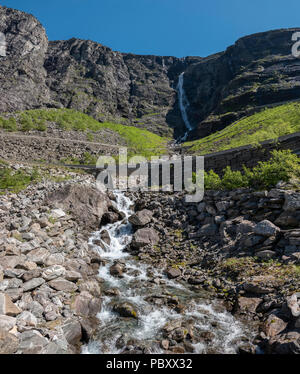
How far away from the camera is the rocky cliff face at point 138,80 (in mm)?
48312

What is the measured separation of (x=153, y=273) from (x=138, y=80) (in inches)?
3039

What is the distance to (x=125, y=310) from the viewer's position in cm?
735

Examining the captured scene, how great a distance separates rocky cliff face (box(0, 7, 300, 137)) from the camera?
4831 cm

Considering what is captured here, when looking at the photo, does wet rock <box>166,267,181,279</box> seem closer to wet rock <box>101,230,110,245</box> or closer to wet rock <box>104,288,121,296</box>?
wet rock <box>104,288,121,296</box>

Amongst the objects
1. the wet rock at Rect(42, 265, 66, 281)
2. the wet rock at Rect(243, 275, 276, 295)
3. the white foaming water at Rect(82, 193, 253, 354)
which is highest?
the wet rock at Rect(42, 265, 66, 281)

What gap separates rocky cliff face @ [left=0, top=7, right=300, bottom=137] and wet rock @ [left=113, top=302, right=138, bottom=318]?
45.1m

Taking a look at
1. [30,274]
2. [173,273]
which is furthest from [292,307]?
[30,274]

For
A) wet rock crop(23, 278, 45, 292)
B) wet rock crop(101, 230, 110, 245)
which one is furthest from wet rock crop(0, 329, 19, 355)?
wet rock crop(101, 230, 110, 245)

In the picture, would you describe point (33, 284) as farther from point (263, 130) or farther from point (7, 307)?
point (263, 130)

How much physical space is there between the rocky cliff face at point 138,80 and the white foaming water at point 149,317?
43648mm

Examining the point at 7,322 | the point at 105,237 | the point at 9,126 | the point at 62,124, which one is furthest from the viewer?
the point at 62,124

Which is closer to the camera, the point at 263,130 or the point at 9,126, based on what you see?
the point at 263,130
